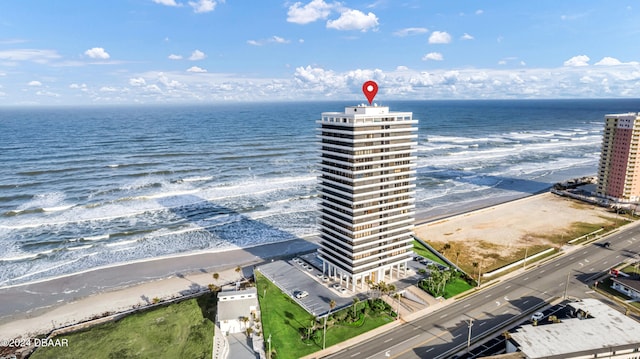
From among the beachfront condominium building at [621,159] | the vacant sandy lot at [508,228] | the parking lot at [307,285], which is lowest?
the vacant sandy lot at [508,228]

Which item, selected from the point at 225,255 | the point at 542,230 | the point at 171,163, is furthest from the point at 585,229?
the point at 171,163

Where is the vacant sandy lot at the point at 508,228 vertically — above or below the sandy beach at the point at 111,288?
above

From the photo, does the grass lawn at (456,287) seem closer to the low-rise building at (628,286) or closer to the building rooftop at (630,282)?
the low-rise building at (628,286)

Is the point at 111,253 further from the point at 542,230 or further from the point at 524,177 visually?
the point at 524,177

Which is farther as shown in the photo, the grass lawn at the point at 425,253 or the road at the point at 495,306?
the grass lawn at the point at 425,253

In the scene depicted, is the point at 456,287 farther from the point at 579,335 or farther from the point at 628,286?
the point at 628,286


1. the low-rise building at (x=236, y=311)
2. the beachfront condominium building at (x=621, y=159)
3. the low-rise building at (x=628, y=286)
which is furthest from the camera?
the beachfront condominium building at (x=621, y=159)

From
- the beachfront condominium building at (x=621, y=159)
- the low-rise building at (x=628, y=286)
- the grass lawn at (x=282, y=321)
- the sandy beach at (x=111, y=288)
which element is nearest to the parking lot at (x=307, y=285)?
the grass lawn at (x=282, y=321)

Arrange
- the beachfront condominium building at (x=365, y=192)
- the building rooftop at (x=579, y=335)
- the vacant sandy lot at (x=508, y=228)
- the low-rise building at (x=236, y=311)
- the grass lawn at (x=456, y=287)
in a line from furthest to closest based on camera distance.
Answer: the vacant sandy lot at (x=508, y=228) < the grass lawn at (x=456, y=287) < the beachfront condominium building at (x=365, y=192) < the low-rise building at (x=236, y=311) < the building rooftop at (x=579, y=335)

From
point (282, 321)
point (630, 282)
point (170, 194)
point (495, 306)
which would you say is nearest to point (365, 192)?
point (282, 321)
